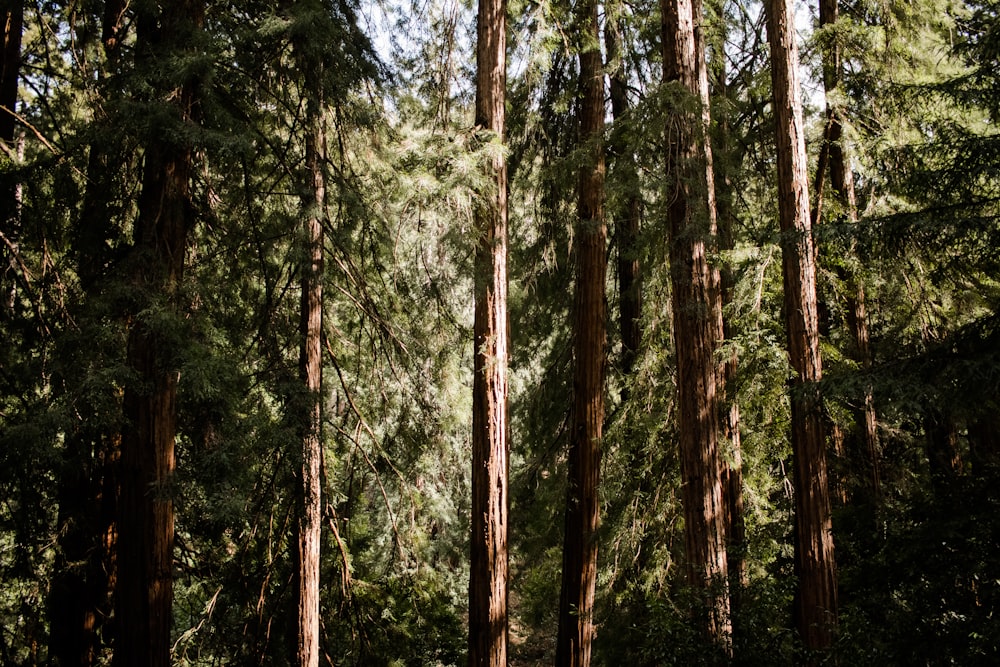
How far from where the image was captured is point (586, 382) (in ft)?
29.1

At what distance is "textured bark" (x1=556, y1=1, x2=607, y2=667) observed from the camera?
27.9 feet

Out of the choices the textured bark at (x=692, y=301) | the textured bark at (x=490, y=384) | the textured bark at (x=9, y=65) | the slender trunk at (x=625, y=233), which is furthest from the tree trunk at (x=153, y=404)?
the slender trunk at (x=625, y=233)

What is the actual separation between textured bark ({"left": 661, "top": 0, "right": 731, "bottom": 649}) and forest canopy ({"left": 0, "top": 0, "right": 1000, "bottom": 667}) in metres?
0.03

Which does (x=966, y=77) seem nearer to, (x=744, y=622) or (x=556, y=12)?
(x=744, y=622)

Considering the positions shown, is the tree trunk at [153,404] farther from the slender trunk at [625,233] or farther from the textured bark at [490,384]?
the slender trunk at [625,233]

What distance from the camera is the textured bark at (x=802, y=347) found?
650 centimetres

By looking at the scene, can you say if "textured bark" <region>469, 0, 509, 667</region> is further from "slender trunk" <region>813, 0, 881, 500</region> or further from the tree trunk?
"slender trunk" <region>813, 0, 881, 500</region>

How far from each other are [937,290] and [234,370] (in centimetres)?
791

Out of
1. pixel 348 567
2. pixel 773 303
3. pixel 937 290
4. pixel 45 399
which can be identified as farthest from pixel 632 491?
pixel 45 399

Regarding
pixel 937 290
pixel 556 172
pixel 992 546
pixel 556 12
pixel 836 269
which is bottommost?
pixel 992 546

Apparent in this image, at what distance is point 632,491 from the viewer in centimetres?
951

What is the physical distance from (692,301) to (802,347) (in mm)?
1173

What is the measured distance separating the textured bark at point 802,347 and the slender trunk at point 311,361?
4.72 m

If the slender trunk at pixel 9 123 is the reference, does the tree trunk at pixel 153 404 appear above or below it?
below
